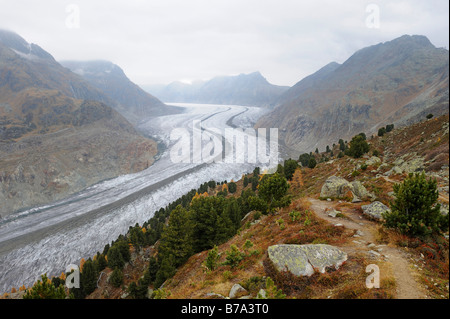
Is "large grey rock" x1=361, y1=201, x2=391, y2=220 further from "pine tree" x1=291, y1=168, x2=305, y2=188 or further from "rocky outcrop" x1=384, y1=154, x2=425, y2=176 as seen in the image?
"pine tree" x1=291, y1=168, x2=305, y2=188

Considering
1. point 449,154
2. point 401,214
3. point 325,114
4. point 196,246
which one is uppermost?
point 325,114

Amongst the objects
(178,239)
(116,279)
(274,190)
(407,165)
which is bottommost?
(116,279)

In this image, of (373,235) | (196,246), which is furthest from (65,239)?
(373,235)

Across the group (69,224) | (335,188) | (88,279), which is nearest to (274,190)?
(335,188)

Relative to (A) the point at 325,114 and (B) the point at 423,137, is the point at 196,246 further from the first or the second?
(A) the point at 325,114

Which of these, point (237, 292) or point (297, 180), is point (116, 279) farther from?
point (297, 180)

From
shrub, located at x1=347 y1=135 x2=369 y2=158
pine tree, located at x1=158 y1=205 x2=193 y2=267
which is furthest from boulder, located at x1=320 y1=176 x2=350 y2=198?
shrub, located at x1=347 y1=135 x2=369 y2=158
